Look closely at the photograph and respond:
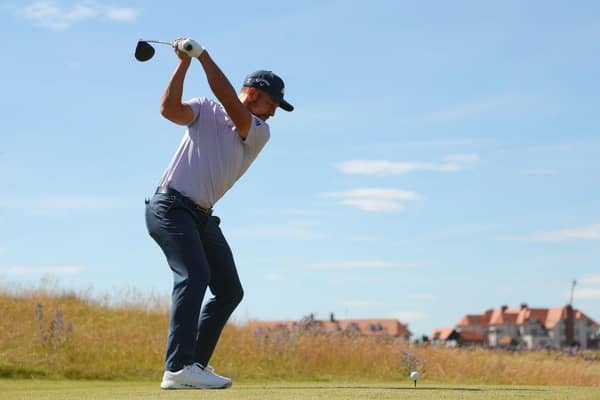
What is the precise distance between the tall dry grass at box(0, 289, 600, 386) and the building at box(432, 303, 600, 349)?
105 m

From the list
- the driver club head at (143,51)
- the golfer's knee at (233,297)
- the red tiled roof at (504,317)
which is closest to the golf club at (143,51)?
the driver club head at (143,51)

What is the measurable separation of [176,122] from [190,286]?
1166 mm

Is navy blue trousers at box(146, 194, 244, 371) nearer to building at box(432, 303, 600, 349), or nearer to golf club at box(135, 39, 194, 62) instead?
golf club at box(135, 39, 194, 62)

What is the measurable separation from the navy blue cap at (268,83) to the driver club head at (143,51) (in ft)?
2.74

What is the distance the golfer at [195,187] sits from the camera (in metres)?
6.71

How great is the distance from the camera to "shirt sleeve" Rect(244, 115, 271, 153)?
6.73 metres

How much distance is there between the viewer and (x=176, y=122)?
6.61m

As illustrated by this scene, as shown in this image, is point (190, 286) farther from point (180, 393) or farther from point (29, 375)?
point (29, 375)

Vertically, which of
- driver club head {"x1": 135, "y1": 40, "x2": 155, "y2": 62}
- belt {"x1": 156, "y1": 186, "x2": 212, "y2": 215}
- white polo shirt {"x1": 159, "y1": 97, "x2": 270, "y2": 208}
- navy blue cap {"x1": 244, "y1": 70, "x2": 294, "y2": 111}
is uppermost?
driver club head {"x1": 135, "y1": 40, "x2": 155, "y2": 62}

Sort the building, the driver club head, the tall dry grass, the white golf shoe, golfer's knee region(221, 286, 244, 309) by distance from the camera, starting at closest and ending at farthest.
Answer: the white golf shoe → the driver club head → golfer's knee region(221, 286, 244, 309) → the tall dry grass → the building

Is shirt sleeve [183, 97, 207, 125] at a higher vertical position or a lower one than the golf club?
lower

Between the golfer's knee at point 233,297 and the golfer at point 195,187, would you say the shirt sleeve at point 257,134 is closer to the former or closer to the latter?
the golfer at point 195,187

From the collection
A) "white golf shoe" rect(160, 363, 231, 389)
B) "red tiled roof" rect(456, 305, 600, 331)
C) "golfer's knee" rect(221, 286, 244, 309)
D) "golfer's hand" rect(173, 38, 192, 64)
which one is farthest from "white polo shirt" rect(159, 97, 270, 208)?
"red tiled roof" rect(456, 305, 600, 331)

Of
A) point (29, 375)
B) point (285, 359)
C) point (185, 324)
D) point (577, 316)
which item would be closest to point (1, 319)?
point (29, 375)
